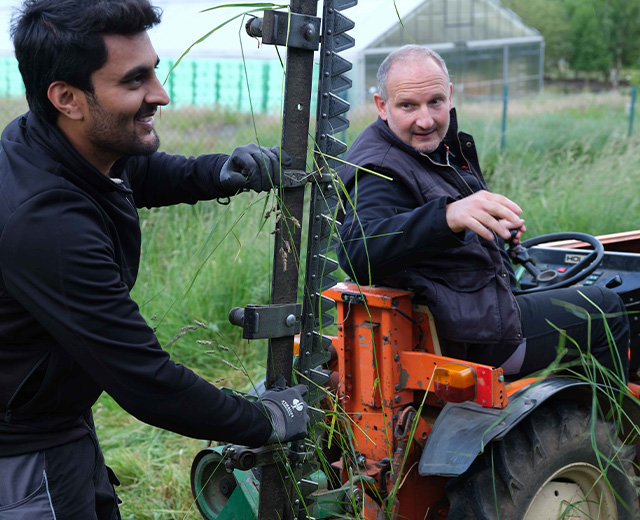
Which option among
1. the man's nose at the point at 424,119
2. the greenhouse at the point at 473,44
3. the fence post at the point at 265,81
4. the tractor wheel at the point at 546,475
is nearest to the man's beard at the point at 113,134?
the man's nose at the point at 424,119

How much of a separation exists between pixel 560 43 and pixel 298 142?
5558 centimetres

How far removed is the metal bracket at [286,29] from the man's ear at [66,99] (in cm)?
55

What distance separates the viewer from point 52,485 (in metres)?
1.98

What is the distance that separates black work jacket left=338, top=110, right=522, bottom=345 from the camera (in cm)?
255

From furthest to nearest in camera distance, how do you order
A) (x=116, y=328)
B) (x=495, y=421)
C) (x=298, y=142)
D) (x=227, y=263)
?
(x=227, y=263), (x=495, y=421), (x=298, y=142), (x=116, y=328)

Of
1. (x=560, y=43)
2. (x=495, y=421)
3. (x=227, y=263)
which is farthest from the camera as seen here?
(x=560, y=43)

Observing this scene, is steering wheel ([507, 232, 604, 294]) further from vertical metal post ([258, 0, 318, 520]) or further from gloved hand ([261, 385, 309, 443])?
gloved hand ([261, 385, 309, 443])

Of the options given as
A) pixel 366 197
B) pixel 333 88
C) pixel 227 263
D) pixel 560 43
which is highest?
pixel 560 43

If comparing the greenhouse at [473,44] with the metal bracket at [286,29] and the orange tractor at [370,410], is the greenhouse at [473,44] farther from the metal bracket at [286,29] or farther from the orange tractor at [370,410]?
the metal bracket at [286,29]

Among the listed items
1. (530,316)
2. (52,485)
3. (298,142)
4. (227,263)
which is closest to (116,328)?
(52,485)

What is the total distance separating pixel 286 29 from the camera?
6.84ft

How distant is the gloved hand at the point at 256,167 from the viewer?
2.19 meters

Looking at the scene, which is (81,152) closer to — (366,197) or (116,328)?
(116,328)

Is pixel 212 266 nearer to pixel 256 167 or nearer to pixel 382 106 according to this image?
pixel 382 106
